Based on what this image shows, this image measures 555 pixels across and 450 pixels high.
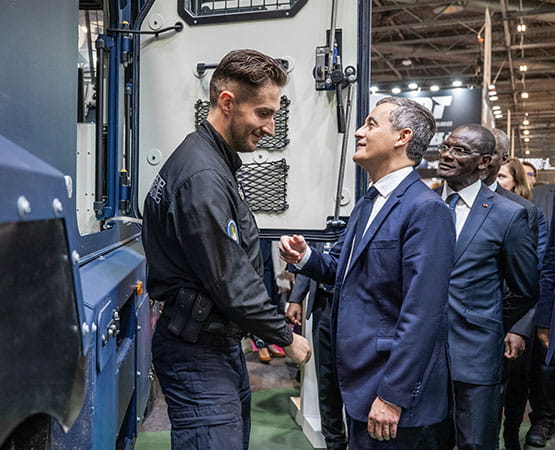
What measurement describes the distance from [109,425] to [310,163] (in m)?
1.21

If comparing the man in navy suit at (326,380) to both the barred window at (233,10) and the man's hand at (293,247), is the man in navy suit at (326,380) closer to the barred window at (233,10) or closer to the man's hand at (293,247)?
the man's hand at (293,247)

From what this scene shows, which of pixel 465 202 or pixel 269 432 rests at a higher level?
pixel 465 202

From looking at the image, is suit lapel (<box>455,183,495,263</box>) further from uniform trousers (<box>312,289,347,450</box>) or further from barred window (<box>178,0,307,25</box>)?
barred window (<box>178,0,307,25</box>)

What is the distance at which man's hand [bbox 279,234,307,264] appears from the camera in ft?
6.03

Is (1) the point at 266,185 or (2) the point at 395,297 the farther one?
(1) the point at 266,185

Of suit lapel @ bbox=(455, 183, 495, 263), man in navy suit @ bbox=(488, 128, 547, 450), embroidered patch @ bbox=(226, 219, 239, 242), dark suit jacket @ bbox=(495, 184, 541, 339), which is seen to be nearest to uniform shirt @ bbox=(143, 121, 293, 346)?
embroidered patch @ bbox=(226, 219, 239, 242)

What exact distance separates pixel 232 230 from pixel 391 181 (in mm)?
630

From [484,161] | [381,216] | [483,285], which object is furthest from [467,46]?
[381,216]

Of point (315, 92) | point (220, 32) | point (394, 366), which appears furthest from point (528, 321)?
point (220, 32)

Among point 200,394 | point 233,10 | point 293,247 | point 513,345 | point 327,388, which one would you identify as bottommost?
point 327,388

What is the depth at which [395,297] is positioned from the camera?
1.51m

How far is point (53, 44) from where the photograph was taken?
3.25 feet

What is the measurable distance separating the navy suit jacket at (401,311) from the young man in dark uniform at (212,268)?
198 millimetres

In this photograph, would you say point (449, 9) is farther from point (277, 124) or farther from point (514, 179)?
point (277, 124)
